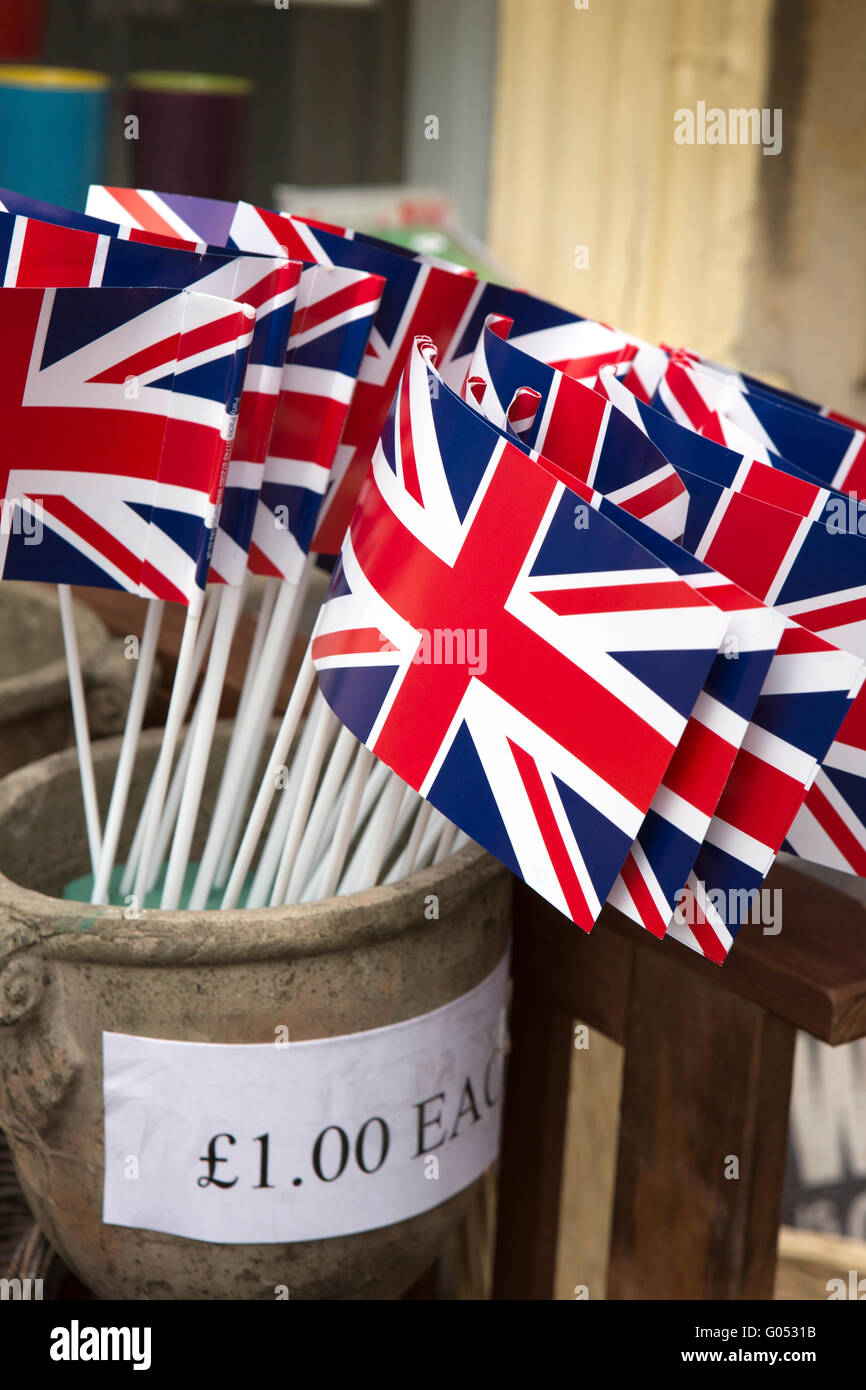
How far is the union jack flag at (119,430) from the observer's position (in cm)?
61

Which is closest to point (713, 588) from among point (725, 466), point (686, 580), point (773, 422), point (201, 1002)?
point (686, 580)

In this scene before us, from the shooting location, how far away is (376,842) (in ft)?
2.26

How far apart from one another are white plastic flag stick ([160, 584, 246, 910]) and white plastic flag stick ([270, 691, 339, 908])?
0.05 m

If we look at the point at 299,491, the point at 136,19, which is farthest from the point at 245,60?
the point at 299,491

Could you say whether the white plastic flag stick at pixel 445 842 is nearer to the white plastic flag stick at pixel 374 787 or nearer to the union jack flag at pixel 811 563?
the white plastic flag stick at pixel 374 787

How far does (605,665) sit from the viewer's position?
1.73 ft

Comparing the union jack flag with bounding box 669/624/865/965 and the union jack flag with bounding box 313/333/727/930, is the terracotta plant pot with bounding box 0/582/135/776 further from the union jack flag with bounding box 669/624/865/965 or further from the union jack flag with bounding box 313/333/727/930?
the union jack flag with bounding box 669/624/865/965

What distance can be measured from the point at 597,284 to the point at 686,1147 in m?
1.47

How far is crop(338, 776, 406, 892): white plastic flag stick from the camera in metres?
0.67

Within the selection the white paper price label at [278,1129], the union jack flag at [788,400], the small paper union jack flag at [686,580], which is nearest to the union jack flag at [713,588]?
the small paper union jack flag at [686,580]


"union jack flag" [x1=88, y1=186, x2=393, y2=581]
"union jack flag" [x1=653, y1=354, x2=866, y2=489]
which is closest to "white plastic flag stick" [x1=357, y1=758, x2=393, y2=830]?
"union jack flag" [x1=88, y1=186, x2=393, y2=581]

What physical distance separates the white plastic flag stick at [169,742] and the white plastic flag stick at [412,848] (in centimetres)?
12

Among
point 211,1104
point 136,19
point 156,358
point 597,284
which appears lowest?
point 211,1104

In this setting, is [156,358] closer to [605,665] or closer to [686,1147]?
[605,665]
